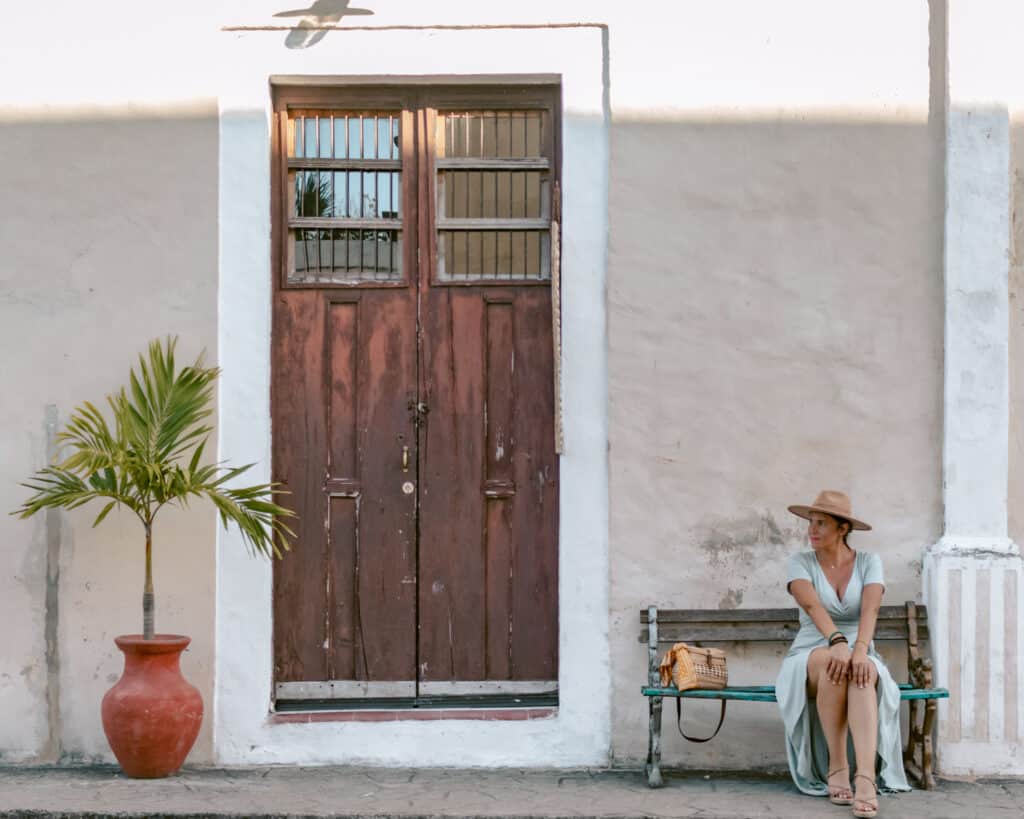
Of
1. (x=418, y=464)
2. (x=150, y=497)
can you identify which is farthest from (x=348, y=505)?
(x=150, y=497)

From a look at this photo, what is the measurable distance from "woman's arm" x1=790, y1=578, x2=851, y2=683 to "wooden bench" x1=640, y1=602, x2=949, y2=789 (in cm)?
37

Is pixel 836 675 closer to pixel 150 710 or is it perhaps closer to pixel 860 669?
pixel 860 669

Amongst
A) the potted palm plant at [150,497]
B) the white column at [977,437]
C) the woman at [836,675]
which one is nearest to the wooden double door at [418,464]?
the potted palm plant at [150,497]

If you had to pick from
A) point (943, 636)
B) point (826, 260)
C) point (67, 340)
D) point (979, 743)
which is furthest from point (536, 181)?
point (979, 743)

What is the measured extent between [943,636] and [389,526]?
8.35 ft

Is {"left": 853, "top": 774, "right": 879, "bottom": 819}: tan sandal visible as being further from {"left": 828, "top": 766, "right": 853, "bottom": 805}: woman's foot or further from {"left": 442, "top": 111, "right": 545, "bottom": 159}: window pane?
{"left": 442, "top": 111, "right": 545, "bottom": 159}: window pane

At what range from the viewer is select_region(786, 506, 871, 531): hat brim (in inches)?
252

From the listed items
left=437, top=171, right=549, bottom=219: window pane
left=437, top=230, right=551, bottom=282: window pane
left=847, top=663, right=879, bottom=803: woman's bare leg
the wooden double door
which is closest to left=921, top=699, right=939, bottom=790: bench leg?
left=847, top=663, right=879, bottom=803: woman's bare leg

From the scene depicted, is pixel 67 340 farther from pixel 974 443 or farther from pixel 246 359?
pixel 974 443

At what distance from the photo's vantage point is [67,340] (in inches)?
276

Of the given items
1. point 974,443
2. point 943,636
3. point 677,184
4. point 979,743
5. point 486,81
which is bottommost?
point 979,743

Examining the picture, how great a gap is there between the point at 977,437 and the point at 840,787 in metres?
1.72

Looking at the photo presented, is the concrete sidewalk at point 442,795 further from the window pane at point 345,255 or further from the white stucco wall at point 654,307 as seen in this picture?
the window pane at point 345,255

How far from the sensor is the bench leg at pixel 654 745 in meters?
6.49
